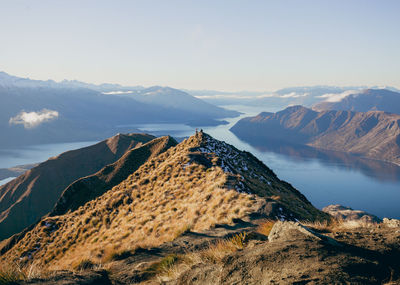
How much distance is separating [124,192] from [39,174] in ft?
460

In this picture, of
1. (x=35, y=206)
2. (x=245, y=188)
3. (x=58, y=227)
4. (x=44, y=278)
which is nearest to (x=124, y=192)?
(x=58, y=227)

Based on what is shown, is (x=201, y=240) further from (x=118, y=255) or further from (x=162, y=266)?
(x=162, y=266)

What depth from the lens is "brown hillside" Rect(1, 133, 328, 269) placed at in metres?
17.6

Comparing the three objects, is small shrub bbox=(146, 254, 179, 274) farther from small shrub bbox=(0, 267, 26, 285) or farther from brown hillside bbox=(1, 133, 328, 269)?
small shrub bbox=(0, 267, 26, 285)

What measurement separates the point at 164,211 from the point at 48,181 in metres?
143

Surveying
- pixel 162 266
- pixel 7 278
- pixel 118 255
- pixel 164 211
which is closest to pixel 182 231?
pixel 118 255

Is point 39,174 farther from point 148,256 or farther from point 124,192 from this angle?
point 148,256

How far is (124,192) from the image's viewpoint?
1228 inches

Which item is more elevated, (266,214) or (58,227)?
(266,214)

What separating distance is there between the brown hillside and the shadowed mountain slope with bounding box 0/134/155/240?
10645cm

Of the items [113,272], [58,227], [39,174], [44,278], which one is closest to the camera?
[44,278]

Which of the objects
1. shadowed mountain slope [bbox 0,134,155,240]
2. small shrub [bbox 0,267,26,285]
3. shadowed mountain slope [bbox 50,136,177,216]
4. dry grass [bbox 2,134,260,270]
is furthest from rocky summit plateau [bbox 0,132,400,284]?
shadowed mountain slope [bbox 0,134,155,240]

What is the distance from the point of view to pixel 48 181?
14175cm

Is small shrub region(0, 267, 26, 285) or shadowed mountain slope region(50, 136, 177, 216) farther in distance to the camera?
shadowed mountain slope region(50, 136, 177, 216)
